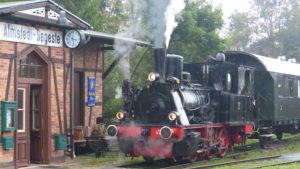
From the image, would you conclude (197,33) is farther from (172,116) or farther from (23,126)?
(23,126)

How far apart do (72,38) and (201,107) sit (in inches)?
149

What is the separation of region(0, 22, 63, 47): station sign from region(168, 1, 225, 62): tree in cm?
1015

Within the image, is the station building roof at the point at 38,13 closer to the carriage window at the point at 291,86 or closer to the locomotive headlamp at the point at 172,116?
the locomotive headlamp at the point at 172,116

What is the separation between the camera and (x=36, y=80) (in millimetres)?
12859

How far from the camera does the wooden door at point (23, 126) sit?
40.7 feet

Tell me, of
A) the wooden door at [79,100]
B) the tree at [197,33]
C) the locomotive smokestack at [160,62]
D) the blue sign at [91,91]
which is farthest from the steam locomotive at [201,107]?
the tree at [197,33]

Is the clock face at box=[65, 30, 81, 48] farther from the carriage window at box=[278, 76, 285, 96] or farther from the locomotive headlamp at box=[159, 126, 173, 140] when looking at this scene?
the carriage window at box=[278, 76, 285, 96]

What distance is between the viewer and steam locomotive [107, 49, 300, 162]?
40.4 ft

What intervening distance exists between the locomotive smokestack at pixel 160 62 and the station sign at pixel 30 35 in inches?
108

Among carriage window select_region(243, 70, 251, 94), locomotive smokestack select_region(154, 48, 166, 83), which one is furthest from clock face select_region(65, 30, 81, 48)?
carriage window select_region(243, 70, 251, 94)

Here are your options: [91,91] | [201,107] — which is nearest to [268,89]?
[201,107]

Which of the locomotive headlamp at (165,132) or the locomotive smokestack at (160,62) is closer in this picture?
the locomotive headlamp at (165,132)

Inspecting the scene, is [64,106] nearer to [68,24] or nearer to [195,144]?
[68,24]

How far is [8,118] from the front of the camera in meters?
11.9
